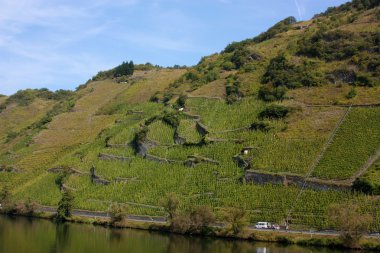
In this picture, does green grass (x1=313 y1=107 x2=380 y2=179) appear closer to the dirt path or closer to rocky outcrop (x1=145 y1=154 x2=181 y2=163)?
the dirt path

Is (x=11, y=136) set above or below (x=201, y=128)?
above

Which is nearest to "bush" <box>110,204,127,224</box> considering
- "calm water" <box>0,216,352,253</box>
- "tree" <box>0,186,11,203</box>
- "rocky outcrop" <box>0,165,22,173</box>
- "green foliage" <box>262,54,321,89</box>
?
"calm water" <box>0,216,352,253</box>

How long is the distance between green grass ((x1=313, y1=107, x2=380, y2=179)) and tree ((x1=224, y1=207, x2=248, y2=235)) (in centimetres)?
1413

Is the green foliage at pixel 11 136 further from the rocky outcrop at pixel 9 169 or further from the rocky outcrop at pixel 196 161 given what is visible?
the rocky outcrop at pixel 196 161

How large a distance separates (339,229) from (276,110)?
116 ft

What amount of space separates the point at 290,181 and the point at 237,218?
40.7ft

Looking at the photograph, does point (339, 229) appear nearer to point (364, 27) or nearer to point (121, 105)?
point (364, 27)

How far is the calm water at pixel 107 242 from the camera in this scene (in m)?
63.0

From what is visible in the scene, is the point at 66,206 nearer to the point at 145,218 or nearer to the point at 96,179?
the point at 96,179

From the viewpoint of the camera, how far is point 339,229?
224 feet

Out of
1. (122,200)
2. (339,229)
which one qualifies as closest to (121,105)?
(122,200)

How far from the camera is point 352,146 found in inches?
3263

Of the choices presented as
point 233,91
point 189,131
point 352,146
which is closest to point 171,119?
point 189,131

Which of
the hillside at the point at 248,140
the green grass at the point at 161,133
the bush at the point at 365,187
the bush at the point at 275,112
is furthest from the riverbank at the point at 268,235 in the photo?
the bush at the point at 275,112
